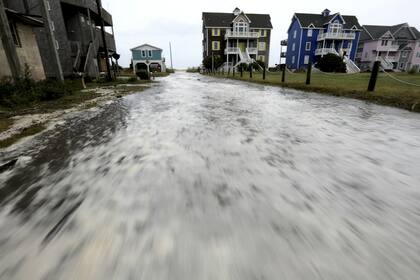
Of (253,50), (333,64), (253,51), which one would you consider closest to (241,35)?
(253,50)

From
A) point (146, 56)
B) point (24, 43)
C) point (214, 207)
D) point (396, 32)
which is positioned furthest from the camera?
point (146, 56)

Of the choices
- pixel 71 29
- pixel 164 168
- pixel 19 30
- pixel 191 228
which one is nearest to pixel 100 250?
pixel 191 228

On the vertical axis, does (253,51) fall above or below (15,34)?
above

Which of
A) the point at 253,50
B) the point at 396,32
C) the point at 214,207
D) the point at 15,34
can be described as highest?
the point at 396,32

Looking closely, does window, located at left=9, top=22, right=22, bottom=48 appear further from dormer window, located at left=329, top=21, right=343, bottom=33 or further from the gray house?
dormer window, located at left=329, top=21, right=343, bottom=33

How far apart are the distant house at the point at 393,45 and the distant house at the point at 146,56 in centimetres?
4120

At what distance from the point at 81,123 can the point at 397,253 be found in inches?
239

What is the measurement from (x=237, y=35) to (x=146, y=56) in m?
20.0

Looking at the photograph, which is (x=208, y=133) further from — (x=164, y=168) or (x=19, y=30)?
(x=19, y=30)

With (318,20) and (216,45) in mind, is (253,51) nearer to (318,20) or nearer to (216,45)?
(216,45)

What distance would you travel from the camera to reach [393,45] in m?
42.7

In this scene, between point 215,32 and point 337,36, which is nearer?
point 337,36

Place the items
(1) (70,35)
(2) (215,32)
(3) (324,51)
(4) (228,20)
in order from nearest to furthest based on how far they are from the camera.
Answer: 1. (1) (70,35)
2. (3) (324,51)
3. (2) (215,32)
4. (4) (228,20)

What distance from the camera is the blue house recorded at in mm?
38812
